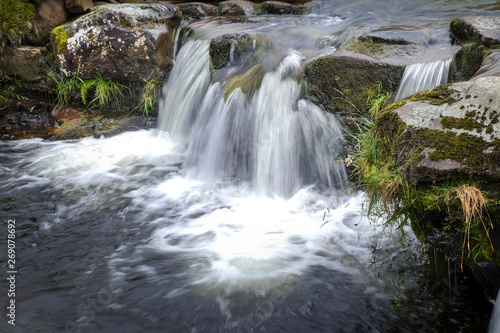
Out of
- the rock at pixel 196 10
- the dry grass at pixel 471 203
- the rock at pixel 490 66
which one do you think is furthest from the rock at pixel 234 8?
the dry grass at pixel 471 203

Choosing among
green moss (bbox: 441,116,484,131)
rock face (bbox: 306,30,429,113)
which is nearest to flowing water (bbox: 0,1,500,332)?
rock face (bbox: 306,30,429,113)

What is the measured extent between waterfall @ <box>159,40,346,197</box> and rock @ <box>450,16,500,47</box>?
1985 millimetres

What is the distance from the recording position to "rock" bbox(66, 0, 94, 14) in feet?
25.6

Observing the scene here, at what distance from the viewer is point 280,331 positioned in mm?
3033

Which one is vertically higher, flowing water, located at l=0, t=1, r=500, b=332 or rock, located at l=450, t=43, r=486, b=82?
rock, located at l=450, t=43, r=486, b=82

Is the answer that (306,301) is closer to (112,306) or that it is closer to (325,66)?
(112,306)

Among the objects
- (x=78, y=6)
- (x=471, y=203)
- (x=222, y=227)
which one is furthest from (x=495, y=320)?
(x=78, y=6)

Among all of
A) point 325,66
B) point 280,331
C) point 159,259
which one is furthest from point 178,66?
point 280,331

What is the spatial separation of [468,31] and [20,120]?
780 centimetres

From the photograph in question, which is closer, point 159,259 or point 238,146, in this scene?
point 159,259

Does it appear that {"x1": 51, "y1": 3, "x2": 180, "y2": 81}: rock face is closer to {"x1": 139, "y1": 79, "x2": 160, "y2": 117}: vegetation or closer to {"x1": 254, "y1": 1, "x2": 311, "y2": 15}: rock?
{"x1": 139, "y1": 79, "x2": 160, "y2": 117}: vegetation

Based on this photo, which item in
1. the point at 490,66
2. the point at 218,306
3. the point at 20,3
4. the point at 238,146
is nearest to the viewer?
the point at 218,306

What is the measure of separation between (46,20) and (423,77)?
712 cm

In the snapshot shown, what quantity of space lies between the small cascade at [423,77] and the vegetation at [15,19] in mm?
7052
